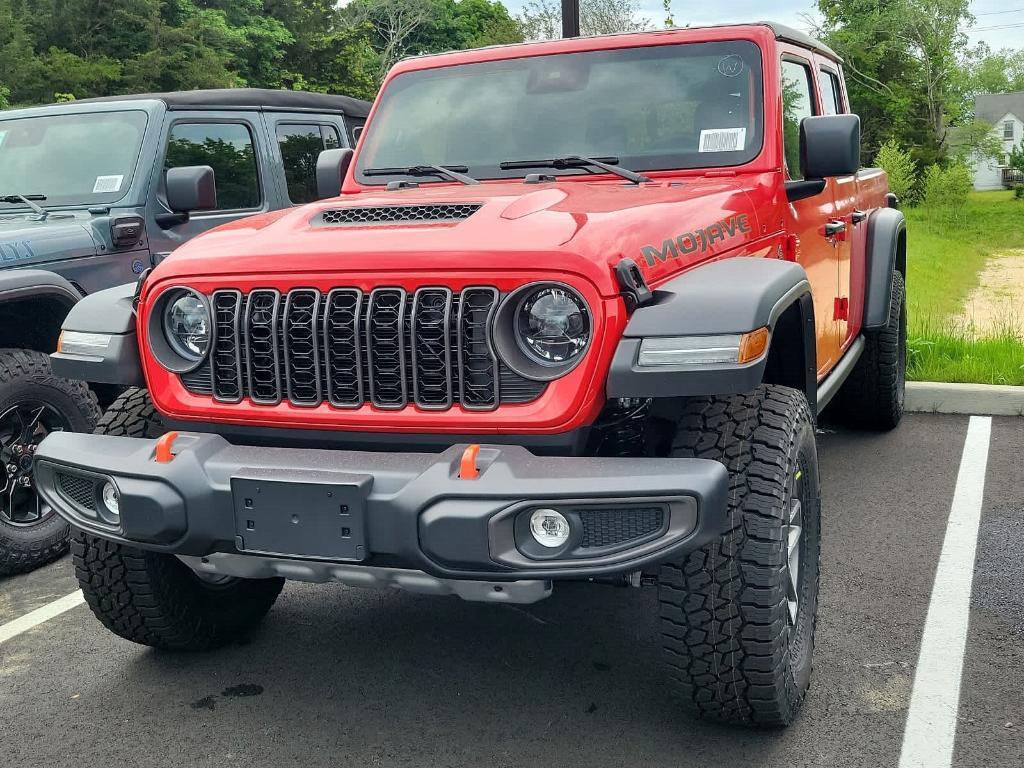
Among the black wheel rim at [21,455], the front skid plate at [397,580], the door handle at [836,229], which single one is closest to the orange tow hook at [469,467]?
the front skid plate at [397,580]

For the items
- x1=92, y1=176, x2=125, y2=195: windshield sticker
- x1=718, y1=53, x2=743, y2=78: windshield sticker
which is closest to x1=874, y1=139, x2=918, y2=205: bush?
x1=92, y1=176, x2=125, y2=195: windshield sticker

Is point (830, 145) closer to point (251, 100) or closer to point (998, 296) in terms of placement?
point (251, 100)

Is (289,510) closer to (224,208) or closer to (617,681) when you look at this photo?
(617,681)

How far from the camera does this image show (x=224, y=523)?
2.78 meters

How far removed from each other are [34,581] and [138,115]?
92.2 inches

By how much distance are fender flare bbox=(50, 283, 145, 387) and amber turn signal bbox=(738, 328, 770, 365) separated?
1.73 meters

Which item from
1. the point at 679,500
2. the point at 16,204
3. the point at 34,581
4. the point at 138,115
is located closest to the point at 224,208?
the point at 138,115

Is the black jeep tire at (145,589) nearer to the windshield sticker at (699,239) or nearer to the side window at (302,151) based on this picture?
the windshield sticker at (699,239)

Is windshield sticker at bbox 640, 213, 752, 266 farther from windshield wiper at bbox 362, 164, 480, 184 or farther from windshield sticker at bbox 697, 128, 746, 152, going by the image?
windshield wiper at bbox 362, 164, 480, 184

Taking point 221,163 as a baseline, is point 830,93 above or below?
above

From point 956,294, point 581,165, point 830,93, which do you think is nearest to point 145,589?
point 581,165

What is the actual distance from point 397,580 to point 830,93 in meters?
3.72

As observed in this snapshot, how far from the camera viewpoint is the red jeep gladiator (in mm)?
2615

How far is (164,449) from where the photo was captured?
9.53ft
